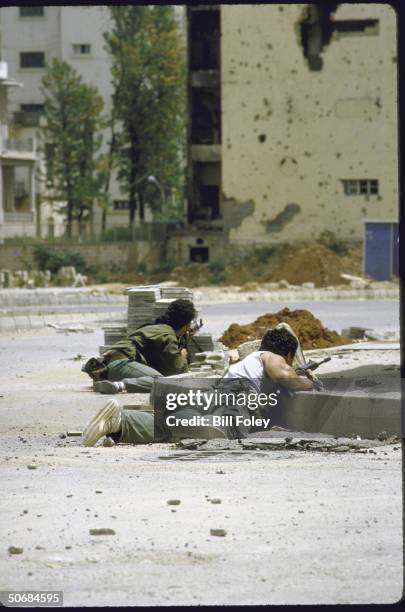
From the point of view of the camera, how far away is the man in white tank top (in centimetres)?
1046

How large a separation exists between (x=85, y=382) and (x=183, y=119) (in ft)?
156

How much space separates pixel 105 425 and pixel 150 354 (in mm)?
3217

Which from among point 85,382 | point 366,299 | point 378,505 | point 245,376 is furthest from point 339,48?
point 378,505

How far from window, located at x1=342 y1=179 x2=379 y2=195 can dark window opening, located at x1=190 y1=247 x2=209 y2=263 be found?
5301mm

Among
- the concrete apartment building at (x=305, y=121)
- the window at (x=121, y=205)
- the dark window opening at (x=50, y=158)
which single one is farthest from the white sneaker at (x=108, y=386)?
the window at (x=121, y=205)

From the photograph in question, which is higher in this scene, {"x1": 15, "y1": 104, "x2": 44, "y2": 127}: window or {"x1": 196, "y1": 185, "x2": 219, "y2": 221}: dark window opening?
{"x1": 15, "y1": 104, "x2": 44, "y2": 127}: window

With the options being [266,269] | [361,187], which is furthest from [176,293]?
[361,187]

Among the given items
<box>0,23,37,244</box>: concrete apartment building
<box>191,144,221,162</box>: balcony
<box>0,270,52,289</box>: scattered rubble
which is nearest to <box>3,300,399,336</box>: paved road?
<box>0,270,52,289</box>: scattered rubble

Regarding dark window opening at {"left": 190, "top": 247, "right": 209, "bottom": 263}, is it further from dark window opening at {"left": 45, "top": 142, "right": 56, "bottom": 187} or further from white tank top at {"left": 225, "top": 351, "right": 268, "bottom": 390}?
white tank top at {"left": 225, "top": 351, "right": 268, "bottom": 390}

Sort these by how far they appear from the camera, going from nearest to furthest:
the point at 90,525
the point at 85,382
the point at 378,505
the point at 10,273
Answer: the point at 90,525, the point at 378,505, the point at 85,382, the point at 10,273

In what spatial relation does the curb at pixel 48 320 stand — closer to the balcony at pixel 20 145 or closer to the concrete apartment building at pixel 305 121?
the concrete apartment building at pixel 305 121

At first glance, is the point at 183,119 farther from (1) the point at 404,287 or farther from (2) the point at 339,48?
(1) the point at 404,287

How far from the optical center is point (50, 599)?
537cm

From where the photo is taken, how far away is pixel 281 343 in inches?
416
